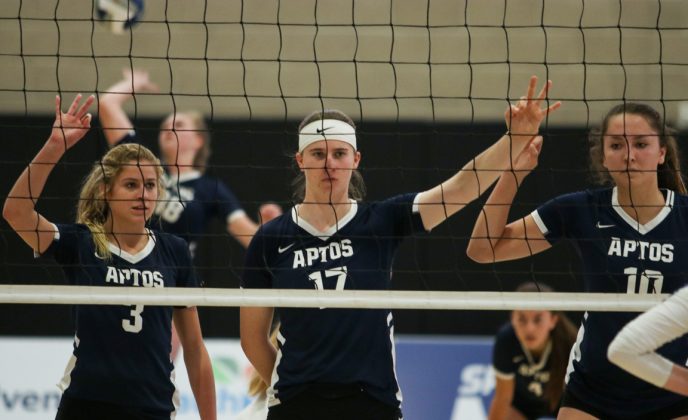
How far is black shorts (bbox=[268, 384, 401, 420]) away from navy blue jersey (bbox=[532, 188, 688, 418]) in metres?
0.79

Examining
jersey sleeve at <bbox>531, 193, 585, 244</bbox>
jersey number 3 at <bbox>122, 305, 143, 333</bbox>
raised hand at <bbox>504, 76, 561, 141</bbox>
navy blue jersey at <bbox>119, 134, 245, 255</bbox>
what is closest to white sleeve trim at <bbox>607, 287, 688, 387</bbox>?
jersey sleeve at <bbox>531, 193, 585, 244</bbox>

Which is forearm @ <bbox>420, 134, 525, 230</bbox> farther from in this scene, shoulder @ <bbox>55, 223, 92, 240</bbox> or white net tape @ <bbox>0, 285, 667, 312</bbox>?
shoulder @ <bbox>55, 223, 92, 240</bbox>

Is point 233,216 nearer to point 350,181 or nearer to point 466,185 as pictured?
point 350,181

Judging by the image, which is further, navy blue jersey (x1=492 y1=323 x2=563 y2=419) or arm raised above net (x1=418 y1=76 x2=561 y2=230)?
navy blue jersey (x1=492 y1=323 x2=563 y2=419)

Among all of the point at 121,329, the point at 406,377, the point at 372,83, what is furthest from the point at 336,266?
the point at 372,83

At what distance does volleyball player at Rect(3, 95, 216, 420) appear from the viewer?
13.8ft

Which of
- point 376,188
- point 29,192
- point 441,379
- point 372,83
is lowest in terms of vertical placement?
point 441,379

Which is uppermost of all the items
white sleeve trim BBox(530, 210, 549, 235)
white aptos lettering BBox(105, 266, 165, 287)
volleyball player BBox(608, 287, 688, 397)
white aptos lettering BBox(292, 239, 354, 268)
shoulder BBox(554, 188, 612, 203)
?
shoulder BBox(554, 188, 612, 203)

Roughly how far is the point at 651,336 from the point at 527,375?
441 cm

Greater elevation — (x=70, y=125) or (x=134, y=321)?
(x=70, y=125)

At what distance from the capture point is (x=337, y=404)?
412cm

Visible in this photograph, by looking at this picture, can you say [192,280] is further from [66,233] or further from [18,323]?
[18,323]

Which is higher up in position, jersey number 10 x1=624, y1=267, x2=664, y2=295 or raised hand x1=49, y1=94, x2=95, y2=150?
raised hand x1=49, y1=94, x2=95, y2=150

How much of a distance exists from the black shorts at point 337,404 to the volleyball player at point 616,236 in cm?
74
